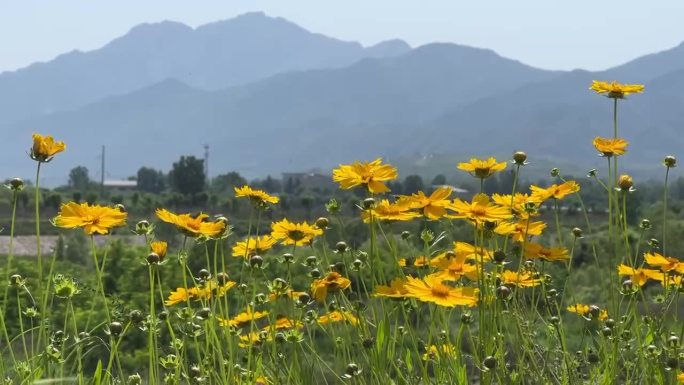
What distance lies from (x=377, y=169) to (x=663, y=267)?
0.81 meters

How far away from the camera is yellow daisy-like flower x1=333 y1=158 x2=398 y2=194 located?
82.7 inches

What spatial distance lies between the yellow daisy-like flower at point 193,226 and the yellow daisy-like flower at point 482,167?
0.65 m

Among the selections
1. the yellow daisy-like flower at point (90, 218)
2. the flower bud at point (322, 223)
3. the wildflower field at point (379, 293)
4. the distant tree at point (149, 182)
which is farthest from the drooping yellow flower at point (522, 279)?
the distant tree at point (149, 182)

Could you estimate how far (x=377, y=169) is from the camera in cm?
220

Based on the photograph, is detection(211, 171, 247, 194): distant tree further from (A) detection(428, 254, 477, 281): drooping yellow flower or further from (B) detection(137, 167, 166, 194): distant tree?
(A) detection(428, 254, 477, 281): drooping yellow flower

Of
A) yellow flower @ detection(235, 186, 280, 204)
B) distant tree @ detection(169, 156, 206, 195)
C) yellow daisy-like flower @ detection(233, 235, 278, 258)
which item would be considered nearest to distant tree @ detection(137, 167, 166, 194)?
distant tree @ detection(169, 156, 206, 195)

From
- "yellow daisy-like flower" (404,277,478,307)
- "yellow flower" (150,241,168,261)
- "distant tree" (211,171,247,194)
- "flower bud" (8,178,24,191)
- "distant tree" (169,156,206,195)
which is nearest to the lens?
"yellow daisy-like flower" (404,277,478,307)

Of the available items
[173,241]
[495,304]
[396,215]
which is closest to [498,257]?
[495,304]

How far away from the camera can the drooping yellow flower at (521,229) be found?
1.93 meters

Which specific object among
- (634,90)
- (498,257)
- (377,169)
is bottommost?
(498,257)

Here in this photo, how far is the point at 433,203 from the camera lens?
2.10m

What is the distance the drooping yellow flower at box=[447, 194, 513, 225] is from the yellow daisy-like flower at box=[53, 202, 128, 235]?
0.77 m

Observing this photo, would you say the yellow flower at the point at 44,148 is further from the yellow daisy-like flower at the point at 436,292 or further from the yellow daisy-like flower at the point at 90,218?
the yellow daisy-like flower at the point at 436,292

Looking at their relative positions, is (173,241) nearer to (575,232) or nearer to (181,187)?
(575,232)
